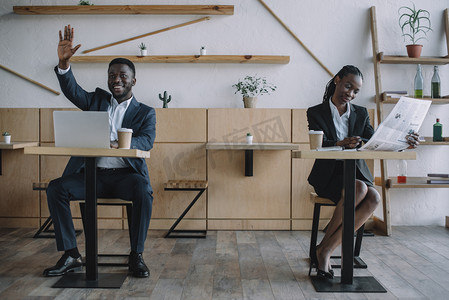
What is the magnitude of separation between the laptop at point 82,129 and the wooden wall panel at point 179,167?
1.70 metres

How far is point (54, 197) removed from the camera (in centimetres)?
246

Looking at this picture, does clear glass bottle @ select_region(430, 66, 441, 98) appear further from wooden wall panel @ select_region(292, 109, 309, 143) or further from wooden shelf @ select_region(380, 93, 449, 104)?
wooden wall panel @ select_region(292, 109, 309, 143)

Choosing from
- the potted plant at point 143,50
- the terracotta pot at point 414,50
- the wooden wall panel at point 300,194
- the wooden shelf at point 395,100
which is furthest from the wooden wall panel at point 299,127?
the potted plant at point 143,50

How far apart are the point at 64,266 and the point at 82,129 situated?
0.94 metres

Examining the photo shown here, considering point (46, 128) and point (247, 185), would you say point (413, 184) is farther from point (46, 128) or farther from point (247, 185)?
point (46, 128)

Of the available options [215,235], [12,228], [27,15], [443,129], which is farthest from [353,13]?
[12,228]

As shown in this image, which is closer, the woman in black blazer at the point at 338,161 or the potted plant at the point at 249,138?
the woman in black blazer at the point at 338,161

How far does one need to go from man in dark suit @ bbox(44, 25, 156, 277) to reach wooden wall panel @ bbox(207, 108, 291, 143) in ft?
3.30

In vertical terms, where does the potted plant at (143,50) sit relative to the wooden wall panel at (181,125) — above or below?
above

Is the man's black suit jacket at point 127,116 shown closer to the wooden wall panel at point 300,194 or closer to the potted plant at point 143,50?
the potted plant at point 143,50

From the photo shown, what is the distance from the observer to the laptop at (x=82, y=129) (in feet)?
6.77

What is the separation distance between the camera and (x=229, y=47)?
4.03 metres

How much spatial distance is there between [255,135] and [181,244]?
1225 mm

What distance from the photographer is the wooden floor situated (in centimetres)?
219
